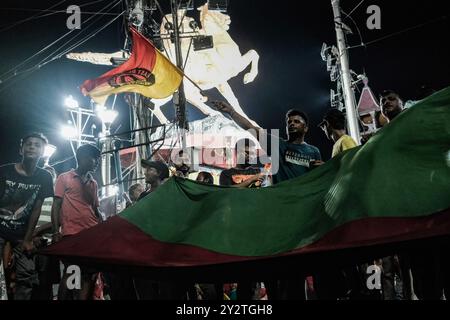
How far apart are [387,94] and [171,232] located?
3.21 m

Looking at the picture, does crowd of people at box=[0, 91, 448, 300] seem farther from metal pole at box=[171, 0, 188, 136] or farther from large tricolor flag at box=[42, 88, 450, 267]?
metal pole at box=[171, 0, 188, 136]

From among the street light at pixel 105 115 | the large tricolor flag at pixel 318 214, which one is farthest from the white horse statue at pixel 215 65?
the large tricolor flag at pixel 318 214

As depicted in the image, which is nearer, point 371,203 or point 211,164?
point 371,203

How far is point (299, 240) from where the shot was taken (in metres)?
2.40

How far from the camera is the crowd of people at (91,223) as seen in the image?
3707 mm

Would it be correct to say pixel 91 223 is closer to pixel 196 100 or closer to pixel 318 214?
pixel 318 214

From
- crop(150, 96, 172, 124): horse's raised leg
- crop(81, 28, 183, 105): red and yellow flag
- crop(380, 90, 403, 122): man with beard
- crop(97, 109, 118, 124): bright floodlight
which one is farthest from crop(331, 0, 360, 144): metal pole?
crop(150, 96, 172, 124): horse's raised leg

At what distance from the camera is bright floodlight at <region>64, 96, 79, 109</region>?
2058cm

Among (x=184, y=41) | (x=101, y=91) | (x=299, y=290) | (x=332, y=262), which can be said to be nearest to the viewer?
A: (x=332, y=262)

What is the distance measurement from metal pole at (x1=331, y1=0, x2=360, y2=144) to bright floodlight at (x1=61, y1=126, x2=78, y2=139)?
47.0 feet

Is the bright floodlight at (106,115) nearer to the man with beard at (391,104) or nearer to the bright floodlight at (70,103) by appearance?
the bright floodlight at (70,103)

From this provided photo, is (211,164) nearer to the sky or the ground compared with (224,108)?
nearer to the sky

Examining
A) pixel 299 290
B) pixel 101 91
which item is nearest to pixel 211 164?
pixel 101 91
